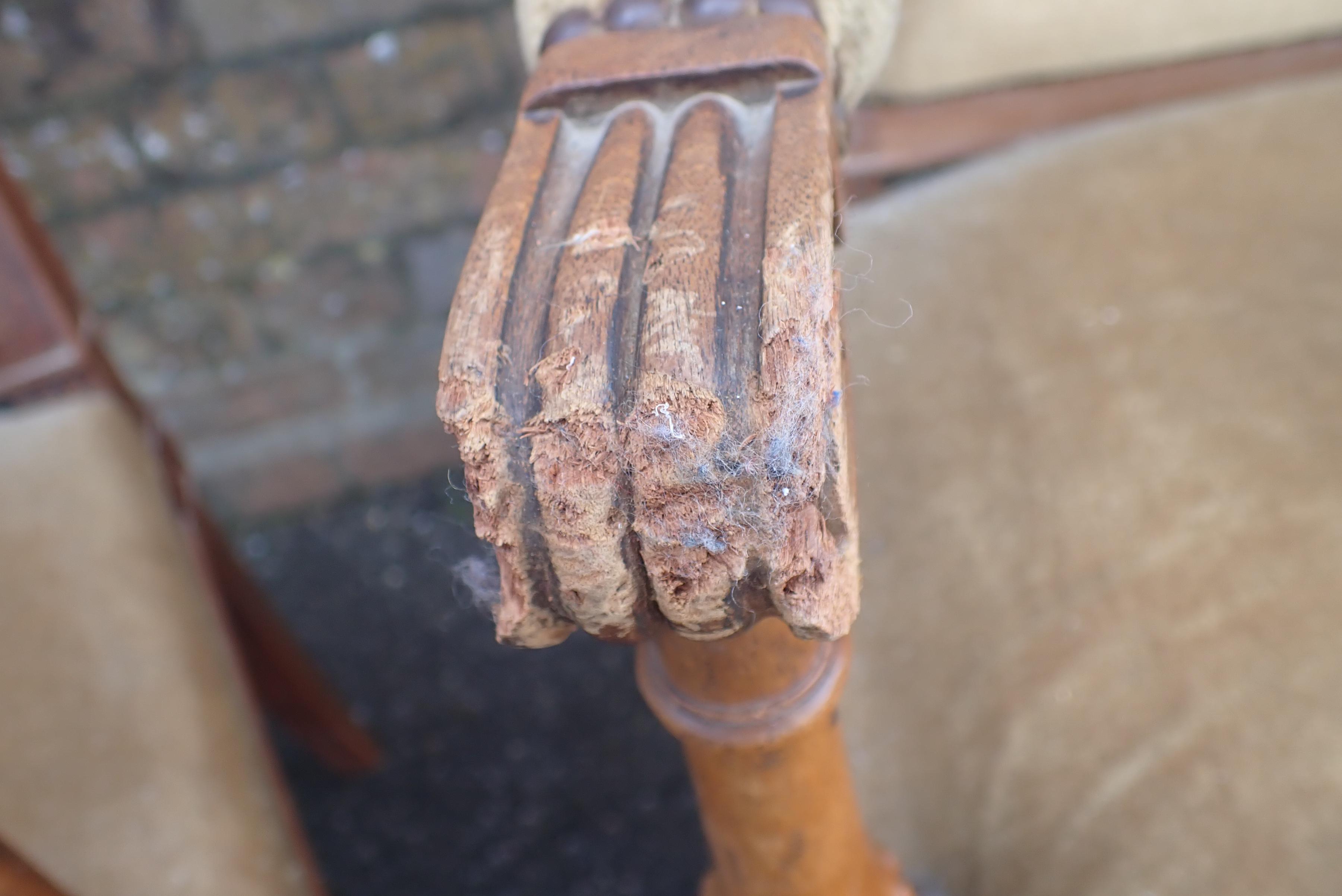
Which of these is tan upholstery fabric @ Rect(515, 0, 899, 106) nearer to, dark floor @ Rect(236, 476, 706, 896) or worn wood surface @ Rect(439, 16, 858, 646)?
worn wood surface @ Rect(439, 16, 858, 646)

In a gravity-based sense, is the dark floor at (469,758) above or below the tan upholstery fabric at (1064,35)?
below

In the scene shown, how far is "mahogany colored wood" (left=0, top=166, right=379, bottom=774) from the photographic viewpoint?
739 millimetres

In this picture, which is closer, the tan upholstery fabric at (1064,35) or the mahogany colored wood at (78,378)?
the mahogany colored wood at (78,378)

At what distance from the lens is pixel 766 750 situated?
36 centimetres

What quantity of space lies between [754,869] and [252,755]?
0.35 metres

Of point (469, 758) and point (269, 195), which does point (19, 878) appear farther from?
point (269, 195)

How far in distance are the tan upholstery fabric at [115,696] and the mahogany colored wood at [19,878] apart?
0.42ft

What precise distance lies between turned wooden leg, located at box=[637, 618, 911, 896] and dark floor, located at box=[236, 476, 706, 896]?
564 millimetres

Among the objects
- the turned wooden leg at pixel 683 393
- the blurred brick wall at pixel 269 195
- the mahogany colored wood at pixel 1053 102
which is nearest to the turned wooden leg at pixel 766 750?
the turned wooden leg at pixel 683 393

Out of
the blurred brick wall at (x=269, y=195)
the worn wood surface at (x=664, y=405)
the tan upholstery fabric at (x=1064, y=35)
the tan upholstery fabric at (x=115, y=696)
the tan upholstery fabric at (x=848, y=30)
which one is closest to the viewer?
the worn wood surface at (x=664, y=405)

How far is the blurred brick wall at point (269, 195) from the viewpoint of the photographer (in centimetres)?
108

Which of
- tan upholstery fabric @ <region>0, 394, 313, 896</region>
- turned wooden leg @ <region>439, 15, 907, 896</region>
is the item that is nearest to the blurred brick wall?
tan upholstery fabric @ <region>0, 394, 313, 896</region>

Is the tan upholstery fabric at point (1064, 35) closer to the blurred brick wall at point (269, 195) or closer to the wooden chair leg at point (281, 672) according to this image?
the blurred brick wall at point (269, 195)

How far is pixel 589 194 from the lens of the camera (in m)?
0.32
